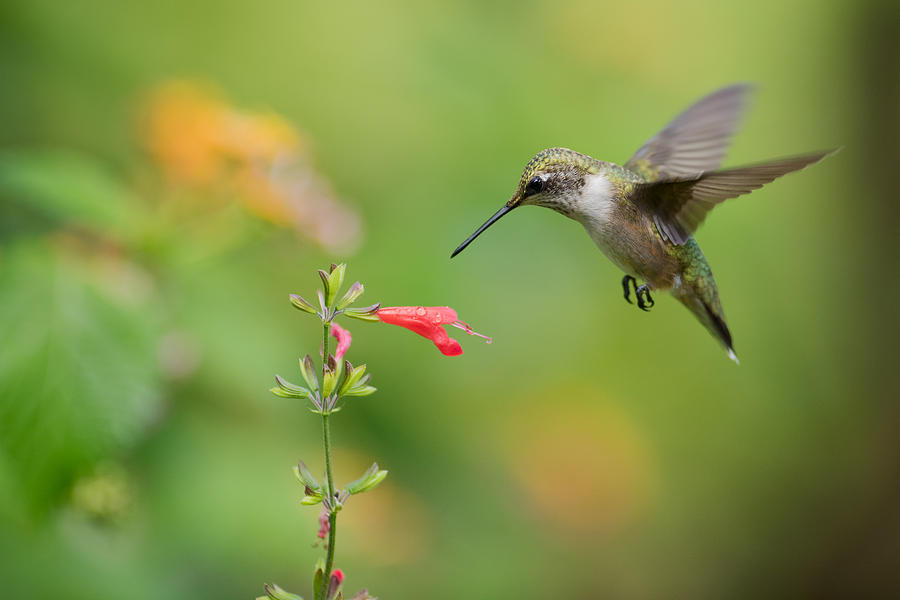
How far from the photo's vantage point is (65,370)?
1.29 meters

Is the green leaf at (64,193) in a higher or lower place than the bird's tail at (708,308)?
higher

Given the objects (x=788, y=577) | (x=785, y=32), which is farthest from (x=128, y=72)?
(x=788, y=577)

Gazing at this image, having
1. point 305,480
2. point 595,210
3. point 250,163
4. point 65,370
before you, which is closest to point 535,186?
point 595,210

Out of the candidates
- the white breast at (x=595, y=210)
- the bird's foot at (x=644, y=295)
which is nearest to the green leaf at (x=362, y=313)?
the white breast at (x=595, y=210)

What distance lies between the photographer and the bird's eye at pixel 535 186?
1.02 metres

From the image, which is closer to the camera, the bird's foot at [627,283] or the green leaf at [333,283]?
the green leaf at [333,283]

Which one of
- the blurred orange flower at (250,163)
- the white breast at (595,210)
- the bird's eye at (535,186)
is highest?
the blurred orange flower at (250,163)

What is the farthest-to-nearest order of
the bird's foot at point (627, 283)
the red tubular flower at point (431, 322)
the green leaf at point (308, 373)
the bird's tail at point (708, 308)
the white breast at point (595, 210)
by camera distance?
the bird's tail at point (708, 308), the bird's foot at point (627, 283), the white breast at point (595, 210), the red tubular flower at point (431, 322), the green leaf at point (308, 373)

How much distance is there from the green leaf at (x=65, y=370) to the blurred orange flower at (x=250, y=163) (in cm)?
38

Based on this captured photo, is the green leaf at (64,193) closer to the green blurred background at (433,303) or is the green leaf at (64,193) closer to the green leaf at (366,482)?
the green blurred background at (433,303)

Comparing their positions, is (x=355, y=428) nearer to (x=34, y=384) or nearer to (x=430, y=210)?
(x=430, y=210)

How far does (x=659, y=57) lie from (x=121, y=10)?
2.43 metres

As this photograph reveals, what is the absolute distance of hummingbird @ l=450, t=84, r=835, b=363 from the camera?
106cm

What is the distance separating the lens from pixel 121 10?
8.07ft
